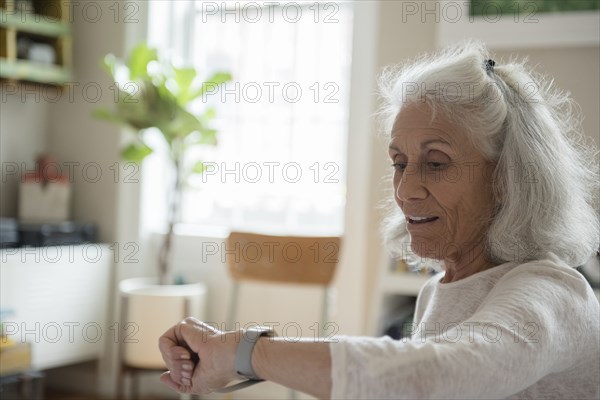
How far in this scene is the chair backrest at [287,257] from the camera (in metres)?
3.30

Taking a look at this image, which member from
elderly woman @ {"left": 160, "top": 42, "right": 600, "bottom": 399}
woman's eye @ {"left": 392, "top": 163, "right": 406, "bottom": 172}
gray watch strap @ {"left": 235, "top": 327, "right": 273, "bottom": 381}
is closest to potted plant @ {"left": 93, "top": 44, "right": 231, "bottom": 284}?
elderly woman @ {"left": 160, "top": 42, "right": 600, "bottom": 399}

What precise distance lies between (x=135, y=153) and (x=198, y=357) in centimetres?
291

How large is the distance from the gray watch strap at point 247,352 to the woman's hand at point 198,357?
11 millimetres

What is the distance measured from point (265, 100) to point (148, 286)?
1089mm

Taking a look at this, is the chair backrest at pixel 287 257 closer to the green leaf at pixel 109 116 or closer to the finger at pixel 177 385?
the green leaf at pixel 109 116

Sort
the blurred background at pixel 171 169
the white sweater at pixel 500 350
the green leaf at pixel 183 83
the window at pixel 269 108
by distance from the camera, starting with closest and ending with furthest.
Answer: the white sweater at pixel 500 350, the blurred background at pixel 171 169, the green leaf at pixel 183 83, the window at pixel 269 108

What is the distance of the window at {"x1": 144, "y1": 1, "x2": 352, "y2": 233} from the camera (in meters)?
4.08

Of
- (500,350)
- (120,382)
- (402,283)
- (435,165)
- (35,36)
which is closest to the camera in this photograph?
(500,350)

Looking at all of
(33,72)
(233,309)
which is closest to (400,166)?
(233,309)

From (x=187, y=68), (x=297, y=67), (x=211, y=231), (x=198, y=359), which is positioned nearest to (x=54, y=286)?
(x=211, y=231)

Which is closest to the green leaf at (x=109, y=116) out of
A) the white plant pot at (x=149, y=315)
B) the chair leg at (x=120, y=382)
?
the white plant pot at (x=149, y=315)

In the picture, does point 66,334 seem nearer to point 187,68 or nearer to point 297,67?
point 187,68

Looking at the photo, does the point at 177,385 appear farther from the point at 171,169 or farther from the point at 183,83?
the point at 171,169

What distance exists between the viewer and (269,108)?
14.0 ft
